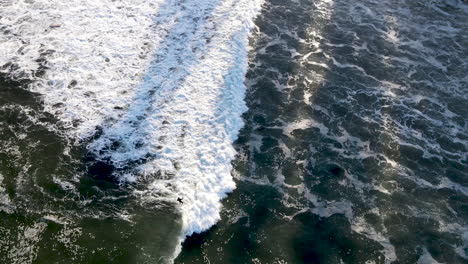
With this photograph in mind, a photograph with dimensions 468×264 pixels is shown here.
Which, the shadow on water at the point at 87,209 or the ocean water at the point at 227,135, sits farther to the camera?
the ocean water at the point at 227,135

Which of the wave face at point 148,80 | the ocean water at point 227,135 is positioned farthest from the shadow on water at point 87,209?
the wave face at point 148,80

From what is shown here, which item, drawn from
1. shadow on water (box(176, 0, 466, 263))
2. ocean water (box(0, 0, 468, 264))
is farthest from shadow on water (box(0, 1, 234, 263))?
shadow on water (box(176, 0, 466, 263))

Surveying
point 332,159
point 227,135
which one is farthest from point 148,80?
point 332,159

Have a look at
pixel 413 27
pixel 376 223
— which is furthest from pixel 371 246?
pixel 413 27

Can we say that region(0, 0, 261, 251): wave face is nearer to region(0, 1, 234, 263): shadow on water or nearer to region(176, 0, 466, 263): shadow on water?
region(0, 1, 234, 263): shadow on water

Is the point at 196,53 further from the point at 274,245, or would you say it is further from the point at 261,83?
the point at 274,245

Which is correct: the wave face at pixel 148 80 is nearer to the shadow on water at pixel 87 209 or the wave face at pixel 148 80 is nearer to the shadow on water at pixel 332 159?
the shadow on water at pixel 87 209
